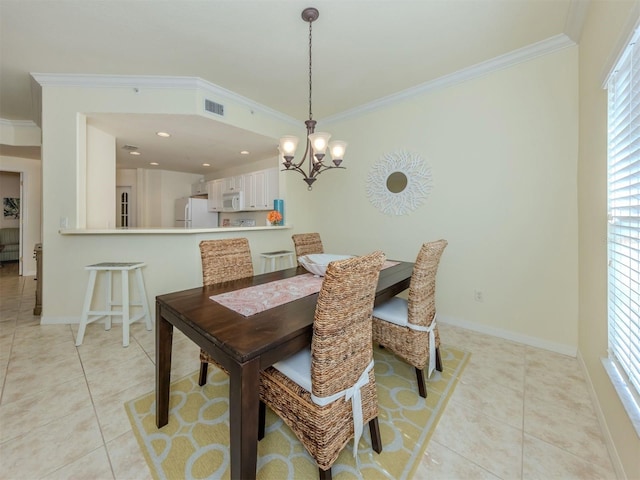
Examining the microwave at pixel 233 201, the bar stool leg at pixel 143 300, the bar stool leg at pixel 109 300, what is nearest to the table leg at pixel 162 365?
the bar stool leg at pixel 143 300

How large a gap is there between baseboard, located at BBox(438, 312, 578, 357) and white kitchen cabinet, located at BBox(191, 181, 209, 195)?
5.30m

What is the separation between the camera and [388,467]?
3.87 ft

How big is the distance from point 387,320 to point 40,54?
3.76m

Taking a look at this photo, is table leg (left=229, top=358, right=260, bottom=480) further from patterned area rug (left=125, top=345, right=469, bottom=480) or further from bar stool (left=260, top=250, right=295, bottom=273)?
bar stool (left=260, top=250, right=295, bottom=273)

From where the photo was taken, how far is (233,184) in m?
4.94

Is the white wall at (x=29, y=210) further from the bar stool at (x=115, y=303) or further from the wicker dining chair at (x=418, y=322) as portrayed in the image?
the wicker dining chair at (x=418, y=322)

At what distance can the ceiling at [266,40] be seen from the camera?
6.01 ft

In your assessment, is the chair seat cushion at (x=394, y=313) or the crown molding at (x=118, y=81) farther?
the crown molding at (x=118, y=81)

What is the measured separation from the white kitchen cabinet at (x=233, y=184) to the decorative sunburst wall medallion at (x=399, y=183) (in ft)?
8.50

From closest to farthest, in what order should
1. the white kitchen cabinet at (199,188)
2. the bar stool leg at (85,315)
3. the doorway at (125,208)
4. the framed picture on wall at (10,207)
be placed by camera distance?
1. the bar stool leg at (85,315)
2. the doorway at (125,208)
3. the white kitchen cabinet at (199,188)
4. the framed picture on wall at (10,207)

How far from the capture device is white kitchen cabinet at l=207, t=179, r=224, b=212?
5242mm

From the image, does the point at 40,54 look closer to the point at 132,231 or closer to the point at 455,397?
the point at 132,231

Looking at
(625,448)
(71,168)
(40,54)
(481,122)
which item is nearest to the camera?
(625,448)

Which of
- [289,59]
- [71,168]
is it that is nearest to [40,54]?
[71,168]
